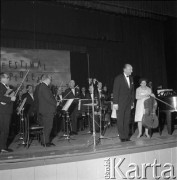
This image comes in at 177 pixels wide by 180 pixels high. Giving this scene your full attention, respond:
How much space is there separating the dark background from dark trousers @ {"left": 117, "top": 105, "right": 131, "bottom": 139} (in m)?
4.29

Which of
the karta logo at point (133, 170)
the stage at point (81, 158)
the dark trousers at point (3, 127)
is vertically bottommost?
the karta logo at point (133, 170)

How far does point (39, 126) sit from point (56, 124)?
2.20 m

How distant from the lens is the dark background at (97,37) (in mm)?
8641

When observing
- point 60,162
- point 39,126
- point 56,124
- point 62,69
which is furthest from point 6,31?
point 60,162

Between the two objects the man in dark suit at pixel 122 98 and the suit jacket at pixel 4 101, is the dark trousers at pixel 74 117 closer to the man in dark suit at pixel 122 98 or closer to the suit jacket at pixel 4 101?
the man in dark suit at pixel 122 98

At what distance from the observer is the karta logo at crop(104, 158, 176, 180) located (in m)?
4.26

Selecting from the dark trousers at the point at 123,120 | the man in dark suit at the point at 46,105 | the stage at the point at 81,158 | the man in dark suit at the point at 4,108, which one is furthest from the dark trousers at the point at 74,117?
the stage at the point at 81,158

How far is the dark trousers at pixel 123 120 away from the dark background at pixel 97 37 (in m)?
4.29

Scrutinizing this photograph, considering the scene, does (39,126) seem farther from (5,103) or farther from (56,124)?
(56,124)

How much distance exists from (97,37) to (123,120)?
5.25 m

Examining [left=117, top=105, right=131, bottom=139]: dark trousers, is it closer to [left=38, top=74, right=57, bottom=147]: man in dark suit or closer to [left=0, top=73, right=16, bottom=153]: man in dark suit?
[left=38, top=74, right=57, bottom=147]: man in dark suit

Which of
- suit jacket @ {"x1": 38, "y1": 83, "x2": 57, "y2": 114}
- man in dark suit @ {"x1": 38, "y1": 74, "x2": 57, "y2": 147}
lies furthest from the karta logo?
suit jacket @ {"x1": 38, "y1": 83, "x2": 57, "y2": 114}

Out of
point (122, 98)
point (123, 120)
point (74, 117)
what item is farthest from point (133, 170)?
point (74, 117)

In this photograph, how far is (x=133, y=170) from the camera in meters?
4.44
